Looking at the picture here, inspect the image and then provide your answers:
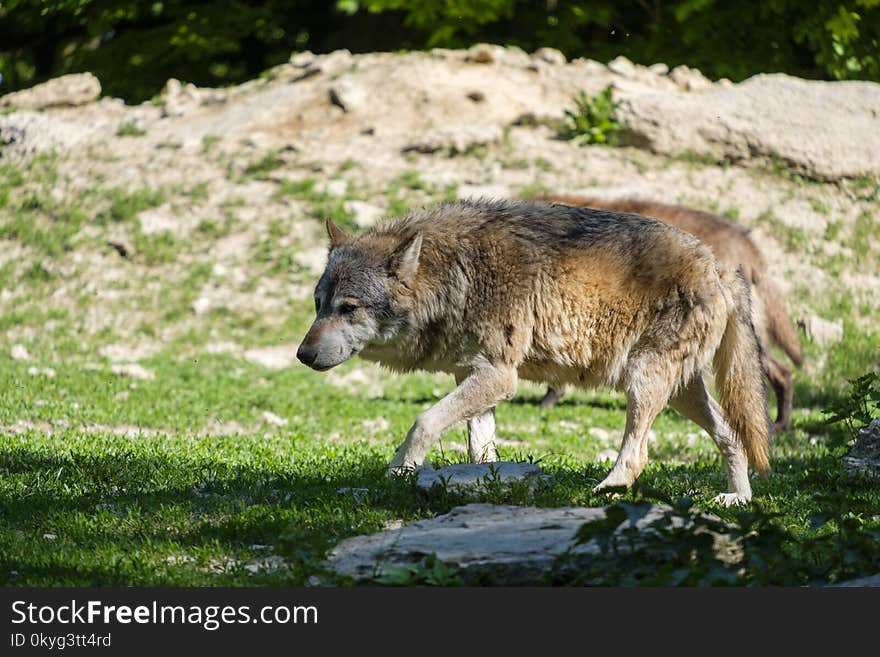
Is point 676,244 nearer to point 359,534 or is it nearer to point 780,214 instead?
point 359,534

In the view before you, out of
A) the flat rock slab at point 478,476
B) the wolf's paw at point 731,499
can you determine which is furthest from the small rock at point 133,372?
the wolf's paw at point 731,499

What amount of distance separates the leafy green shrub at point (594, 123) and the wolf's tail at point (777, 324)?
6.71 m

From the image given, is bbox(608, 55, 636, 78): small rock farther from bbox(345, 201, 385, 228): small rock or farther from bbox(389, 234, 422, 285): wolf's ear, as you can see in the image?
bbox(389, 234, 422, 285): wolf's ear

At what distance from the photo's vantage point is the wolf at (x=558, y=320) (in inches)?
278

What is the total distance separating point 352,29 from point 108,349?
43.0 ft

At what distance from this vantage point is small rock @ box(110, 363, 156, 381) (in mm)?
12598

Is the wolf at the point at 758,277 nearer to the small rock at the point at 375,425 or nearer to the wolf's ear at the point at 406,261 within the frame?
the small rock at the point at 375,425

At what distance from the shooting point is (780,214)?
17.0m

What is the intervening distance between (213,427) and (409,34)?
16457 millimetres

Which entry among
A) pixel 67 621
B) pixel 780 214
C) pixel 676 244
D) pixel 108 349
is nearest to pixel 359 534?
pixel 67 621

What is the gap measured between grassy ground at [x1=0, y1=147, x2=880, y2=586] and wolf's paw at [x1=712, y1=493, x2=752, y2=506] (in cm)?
9

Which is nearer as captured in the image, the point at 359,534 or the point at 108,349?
the point at 359,534

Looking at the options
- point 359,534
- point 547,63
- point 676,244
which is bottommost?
point 547,63

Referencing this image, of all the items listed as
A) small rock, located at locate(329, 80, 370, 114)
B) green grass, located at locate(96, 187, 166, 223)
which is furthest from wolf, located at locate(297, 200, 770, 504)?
small rock, located at locate(329, 80, 370, 114)
